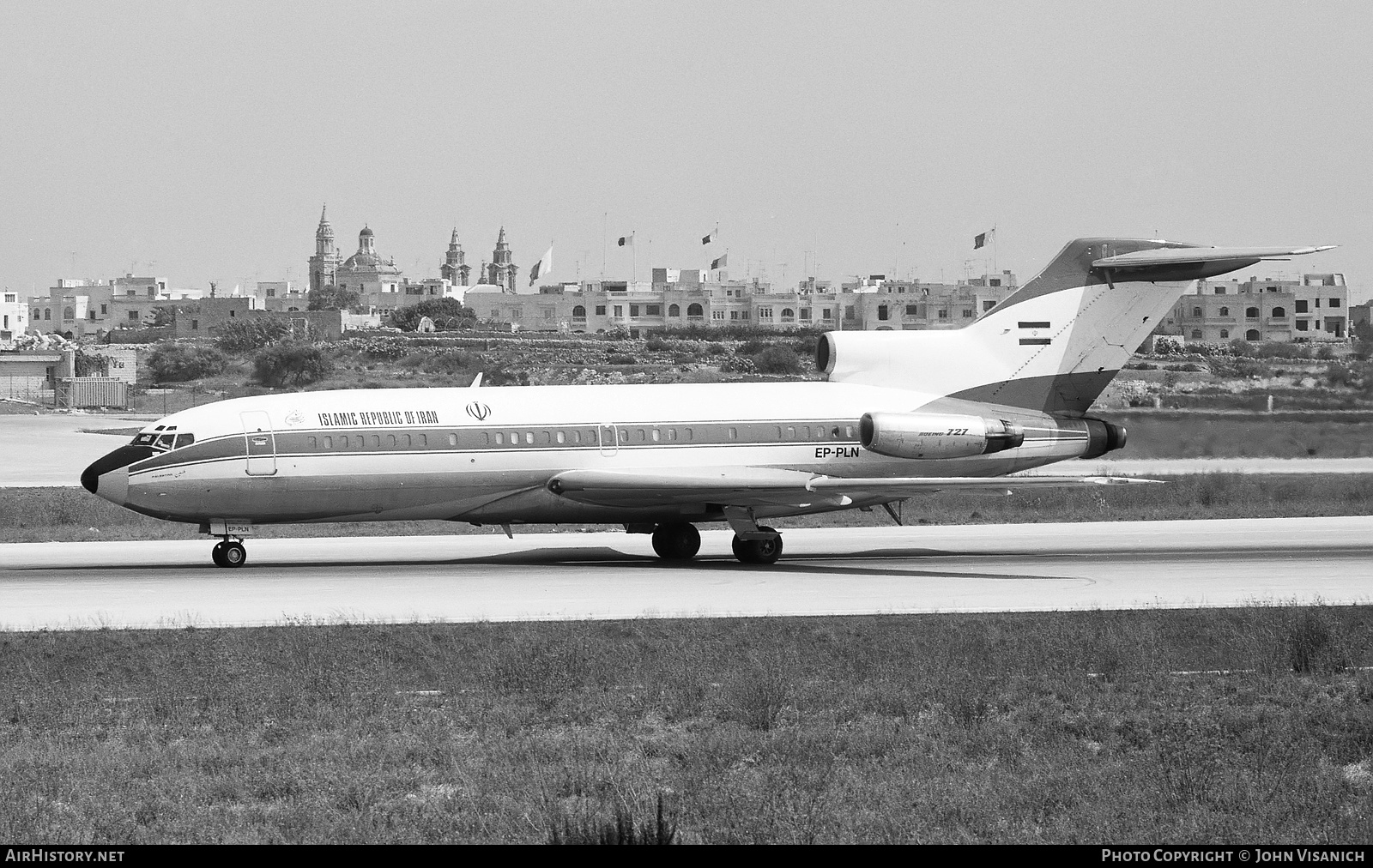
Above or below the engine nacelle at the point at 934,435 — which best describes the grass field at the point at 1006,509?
below

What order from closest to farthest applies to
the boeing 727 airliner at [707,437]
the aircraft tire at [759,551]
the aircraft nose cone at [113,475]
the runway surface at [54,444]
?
the aircraft nose cone at [113,475] < the boeing 727 airliner at [707,437] < the aircraft tire at [759,551] < the runway surface at [54,444]

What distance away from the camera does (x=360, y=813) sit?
12031 mm

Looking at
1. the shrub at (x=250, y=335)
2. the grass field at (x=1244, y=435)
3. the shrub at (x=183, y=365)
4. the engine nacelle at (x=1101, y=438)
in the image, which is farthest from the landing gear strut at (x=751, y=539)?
the shrub at (x=250, y=335)

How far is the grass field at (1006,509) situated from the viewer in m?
38.4

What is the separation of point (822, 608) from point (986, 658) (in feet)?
17.0

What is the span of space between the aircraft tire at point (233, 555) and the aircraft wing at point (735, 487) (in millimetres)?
5968

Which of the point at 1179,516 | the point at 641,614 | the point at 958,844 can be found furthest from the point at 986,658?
the point at 1179,516

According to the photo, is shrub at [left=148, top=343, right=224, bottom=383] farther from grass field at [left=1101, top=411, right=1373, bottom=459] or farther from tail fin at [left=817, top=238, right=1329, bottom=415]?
tail fin at [left=817, top=238, right=1329, bottom=415]

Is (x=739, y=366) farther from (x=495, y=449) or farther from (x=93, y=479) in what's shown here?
(x=93, y=479)

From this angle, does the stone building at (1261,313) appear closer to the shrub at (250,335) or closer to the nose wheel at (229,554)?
the shrub at (250,335)

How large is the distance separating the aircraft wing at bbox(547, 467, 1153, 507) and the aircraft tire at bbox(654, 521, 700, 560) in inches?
52.5

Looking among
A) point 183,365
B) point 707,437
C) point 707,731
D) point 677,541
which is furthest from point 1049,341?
point 183,365

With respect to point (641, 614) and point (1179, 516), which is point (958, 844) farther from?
point (1179, 516)

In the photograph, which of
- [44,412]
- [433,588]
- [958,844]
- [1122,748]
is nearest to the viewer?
[958,844]
